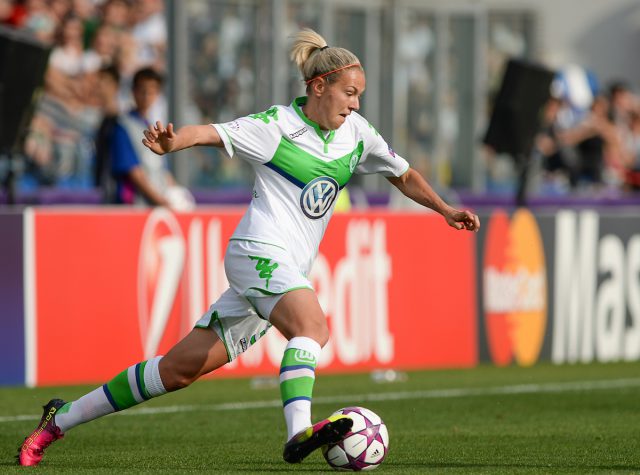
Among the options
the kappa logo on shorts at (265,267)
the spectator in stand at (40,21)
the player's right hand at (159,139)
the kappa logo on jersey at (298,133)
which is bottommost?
the kappa logo on shorts at (265,267)

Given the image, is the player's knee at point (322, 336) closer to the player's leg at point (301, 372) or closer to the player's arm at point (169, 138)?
the player's leg at point (301, 372)

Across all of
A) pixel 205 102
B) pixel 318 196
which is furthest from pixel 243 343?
pixel 205 102

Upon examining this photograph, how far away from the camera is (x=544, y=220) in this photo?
1512 centimetres

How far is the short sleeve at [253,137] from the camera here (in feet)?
23.8

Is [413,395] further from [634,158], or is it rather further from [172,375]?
[634,158]

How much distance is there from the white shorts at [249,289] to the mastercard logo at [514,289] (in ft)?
24.4

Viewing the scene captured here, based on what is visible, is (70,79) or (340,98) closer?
(340,98)

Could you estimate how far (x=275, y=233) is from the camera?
7.29 m

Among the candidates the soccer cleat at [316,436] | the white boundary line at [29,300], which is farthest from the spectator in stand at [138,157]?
the soccer cleat at [316,436]

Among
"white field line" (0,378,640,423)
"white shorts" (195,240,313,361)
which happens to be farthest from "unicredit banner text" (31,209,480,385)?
"white shorts" (195,240,313,361)

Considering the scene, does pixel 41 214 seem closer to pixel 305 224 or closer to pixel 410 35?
pixel 305 224

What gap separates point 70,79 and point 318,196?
9.00 m

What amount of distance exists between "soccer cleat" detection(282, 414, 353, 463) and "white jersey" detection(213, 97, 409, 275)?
3.18ft

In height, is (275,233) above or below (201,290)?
above
